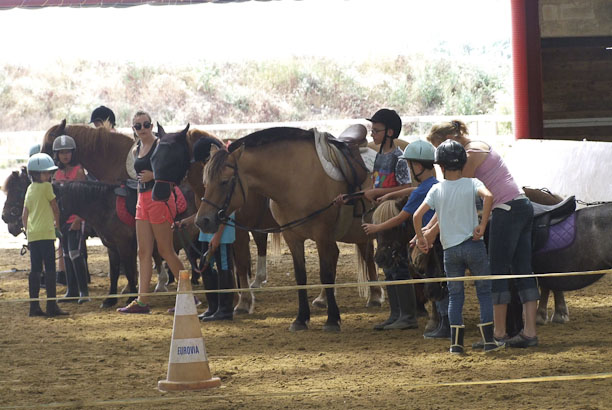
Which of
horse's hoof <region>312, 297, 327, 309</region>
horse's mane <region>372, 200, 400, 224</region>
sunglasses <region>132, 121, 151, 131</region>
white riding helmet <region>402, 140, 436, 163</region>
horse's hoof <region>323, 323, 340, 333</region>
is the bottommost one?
horse's hoof <region>312, 297, 327, 309</region>

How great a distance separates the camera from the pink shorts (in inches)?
365

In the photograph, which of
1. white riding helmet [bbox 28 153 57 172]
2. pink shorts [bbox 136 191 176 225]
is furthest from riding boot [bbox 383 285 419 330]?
white riding helmet [bbox 28 153 57 172]

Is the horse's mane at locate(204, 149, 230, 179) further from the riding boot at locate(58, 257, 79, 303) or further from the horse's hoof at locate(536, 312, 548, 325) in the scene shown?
the riding boot at locate(58, 257, 79, 303)

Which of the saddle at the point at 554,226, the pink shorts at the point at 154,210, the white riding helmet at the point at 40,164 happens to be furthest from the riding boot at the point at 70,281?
the saddle at the point at 554,226

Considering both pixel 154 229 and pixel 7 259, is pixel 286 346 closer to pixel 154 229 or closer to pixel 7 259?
pixel 154 229

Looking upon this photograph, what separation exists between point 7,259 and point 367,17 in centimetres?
4105

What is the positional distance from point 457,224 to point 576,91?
13.9 meters

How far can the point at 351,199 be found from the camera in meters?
8.37

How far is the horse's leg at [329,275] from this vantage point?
840 cm

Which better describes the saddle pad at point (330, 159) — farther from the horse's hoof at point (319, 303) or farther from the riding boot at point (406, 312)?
the horse's hoof at point (319, 303)

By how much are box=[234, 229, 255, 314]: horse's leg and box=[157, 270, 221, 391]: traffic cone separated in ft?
10.9

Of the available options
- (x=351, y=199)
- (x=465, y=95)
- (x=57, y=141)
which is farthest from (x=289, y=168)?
(x=465, y=95)

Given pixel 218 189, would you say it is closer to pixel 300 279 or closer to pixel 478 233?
pixel 300 279

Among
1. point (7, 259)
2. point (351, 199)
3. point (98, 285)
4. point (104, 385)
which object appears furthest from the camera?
point (7, 259)
